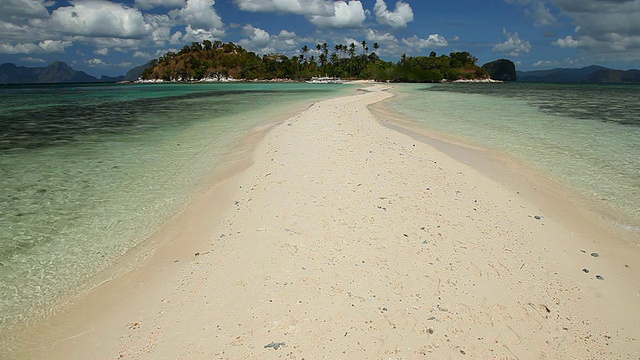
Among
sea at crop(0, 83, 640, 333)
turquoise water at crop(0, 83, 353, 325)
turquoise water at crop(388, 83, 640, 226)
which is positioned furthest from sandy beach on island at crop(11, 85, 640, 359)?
turquoise water at crop(388, 83, 640, 226)

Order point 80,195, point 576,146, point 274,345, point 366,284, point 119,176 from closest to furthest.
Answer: point 274,345, point 366,284, point 80,195, point 119,176, point 576,146

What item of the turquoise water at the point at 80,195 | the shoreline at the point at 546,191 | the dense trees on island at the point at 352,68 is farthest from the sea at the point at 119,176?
the dense trees on island at the point at 352,68

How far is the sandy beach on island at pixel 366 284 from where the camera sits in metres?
4.04

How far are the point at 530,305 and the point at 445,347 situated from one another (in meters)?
1.57

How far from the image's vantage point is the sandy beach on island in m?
4.04

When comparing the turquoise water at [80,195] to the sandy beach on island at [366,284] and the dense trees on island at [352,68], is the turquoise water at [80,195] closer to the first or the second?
the sandy beach on island at [366,284]

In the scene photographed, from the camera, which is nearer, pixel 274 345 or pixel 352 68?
pixel 274 345

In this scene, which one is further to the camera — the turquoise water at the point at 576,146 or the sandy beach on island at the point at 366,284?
the turquoise water at the point at 576,146

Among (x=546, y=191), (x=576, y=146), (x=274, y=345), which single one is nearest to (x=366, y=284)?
(x=274, y=345)

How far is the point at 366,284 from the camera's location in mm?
4766

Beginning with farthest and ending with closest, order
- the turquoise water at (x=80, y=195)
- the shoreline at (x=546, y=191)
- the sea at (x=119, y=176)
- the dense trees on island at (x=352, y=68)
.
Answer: the dense trees on island at (x=352, y=68) → the shoreline at (x=546, y=191) → the sea at (x=119, y=176) → the turquoise water at (x=80, y=195)

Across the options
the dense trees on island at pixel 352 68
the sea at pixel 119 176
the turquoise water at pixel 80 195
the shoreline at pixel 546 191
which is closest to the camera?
the turquoise water at pixel 80 195

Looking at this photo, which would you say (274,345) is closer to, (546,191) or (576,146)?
(546,191)

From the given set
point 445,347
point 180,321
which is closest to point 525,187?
point 445,347
